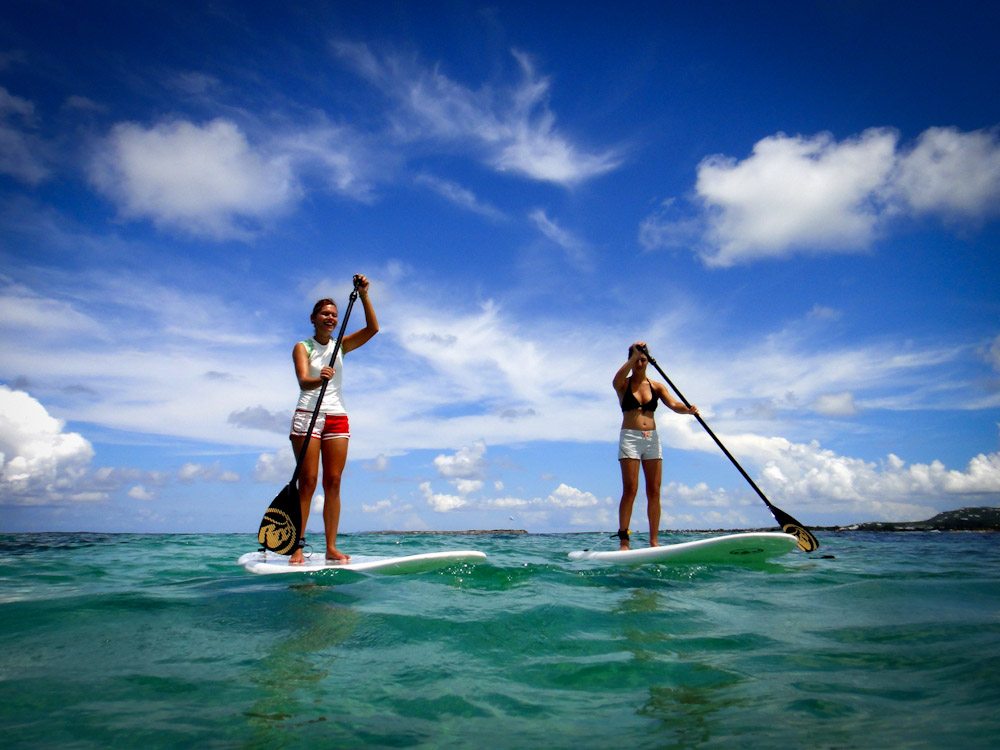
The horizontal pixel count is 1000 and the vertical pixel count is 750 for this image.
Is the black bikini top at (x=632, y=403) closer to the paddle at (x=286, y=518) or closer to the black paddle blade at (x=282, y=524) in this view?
the paddle at (x=286, y=518)

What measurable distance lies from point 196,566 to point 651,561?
6.47 meters

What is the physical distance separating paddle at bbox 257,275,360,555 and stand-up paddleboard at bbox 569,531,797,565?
14.3ft

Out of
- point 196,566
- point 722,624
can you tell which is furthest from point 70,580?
point 722,624

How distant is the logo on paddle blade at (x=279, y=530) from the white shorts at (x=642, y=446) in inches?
192

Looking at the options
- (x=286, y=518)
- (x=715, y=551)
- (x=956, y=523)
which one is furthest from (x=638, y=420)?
(x=956, y=523)

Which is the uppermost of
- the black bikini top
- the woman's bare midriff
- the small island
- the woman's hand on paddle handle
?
the woman's hand on paddle handle

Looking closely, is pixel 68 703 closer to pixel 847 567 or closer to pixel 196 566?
pixel 196 566

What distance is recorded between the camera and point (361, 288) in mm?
7238

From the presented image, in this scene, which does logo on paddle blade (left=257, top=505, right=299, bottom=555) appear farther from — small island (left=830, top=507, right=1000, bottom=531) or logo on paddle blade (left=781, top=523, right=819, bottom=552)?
small island (left=830, top=507, right=1000, bottom=531)

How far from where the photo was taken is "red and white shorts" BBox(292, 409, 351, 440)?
6844 millimetres

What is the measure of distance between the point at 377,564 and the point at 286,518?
112 cm

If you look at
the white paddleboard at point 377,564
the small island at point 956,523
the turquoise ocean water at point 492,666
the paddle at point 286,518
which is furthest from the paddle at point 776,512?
the small island at point 956,523

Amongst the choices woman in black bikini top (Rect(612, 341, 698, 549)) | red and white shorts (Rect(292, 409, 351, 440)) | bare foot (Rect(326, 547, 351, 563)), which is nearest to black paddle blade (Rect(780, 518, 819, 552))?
woman in black bikini top (Rect(612, 341, 698, 549))

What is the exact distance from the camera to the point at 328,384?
272 inches
